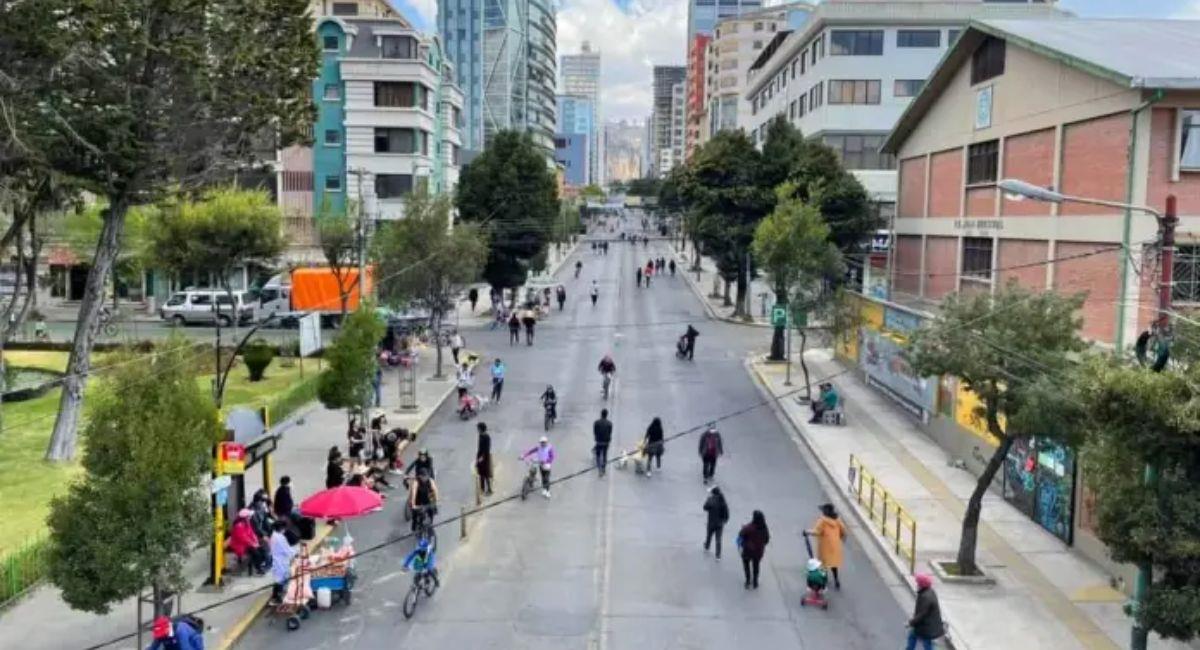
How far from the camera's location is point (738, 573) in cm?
1842

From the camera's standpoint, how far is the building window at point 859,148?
6412 centimetres

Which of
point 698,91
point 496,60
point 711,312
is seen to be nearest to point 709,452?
point 711,312

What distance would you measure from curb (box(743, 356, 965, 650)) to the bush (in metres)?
17.4

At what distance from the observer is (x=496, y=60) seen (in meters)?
160

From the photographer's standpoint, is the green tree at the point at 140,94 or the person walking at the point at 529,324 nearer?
the green tree at the point at 140,94

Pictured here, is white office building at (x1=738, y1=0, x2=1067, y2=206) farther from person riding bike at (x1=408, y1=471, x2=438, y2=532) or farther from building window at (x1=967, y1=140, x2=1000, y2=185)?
person riding bike at (x1=408, y1=471, x2=438, y2=532)

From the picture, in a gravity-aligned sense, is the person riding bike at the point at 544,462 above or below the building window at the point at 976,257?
below

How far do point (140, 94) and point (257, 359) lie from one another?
14.9 metres

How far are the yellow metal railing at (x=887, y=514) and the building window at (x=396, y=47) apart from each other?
151ft

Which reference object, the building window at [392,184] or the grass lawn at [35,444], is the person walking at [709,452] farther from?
the building window at [392,184]

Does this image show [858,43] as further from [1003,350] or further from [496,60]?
[496,60]

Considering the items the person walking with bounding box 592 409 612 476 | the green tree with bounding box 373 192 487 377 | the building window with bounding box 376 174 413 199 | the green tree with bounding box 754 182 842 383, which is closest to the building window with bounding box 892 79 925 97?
the building window with bounding box 376 174 413 199

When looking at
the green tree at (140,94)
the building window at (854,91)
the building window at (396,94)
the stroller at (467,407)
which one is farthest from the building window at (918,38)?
the green tree at (140,94)

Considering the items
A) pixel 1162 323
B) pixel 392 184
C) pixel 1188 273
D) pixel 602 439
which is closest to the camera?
pixel 1162 323
